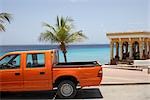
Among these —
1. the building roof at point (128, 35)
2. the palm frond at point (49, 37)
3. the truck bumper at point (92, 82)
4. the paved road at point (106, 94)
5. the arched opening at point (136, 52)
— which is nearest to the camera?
the truck bumper at point (92, 82)

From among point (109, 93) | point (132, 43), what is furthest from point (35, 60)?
point (132, 43)

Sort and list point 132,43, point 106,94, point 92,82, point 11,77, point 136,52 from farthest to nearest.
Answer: point 136,52 → point 132,43 → point 106,94 → point 11,77 → point 92,82

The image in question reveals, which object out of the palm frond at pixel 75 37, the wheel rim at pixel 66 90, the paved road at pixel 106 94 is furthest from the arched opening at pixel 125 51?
the wheel rim at pixel 66 90

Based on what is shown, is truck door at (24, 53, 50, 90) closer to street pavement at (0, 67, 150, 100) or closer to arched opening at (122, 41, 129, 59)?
street pavement at (0, 67, 150, 100)

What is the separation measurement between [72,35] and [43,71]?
46.1 feet

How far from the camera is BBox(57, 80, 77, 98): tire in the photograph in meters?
12.7

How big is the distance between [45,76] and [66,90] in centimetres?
90

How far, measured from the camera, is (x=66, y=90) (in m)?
12.8

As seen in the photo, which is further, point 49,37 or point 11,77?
point 49,37

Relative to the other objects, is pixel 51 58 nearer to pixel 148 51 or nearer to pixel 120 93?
pixel 120 93

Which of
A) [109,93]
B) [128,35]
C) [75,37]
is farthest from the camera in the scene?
[128,35]

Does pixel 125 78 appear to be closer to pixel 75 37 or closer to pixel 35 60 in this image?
pixel 35 60

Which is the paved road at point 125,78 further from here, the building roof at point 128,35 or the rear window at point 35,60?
the building roof at point 128,35

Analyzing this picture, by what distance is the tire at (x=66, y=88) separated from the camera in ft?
41.7
